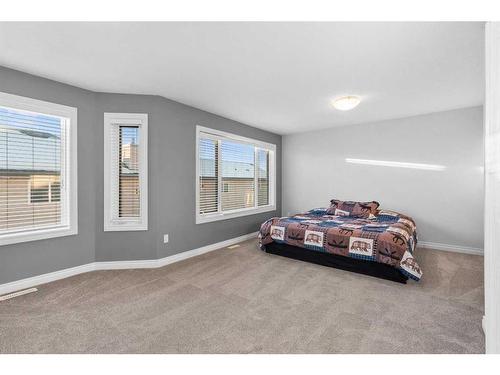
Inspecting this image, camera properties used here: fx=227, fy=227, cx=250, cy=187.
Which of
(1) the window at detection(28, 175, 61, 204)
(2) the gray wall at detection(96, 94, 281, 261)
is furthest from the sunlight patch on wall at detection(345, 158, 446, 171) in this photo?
(1) the window at detection(28, 175, 61, 204)

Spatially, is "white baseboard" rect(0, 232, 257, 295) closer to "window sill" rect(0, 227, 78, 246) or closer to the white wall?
"window sill" rect(0, 227, 78, 246)

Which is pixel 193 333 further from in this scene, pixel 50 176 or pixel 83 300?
pixel 50 176

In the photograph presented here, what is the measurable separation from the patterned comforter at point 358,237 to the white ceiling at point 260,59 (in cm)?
183

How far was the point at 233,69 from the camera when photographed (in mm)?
2359

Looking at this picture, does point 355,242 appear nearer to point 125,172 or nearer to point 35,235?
point 125,172

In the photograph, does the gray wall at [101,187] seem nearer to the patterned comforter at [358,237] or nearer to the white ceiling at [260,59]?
the white ceiling at [260,59]

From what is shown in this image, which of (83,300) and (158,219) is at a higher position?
(158,219)

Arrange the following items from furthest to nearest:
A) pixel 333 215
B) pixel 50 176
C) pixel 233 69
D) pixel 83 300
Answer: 1. pixel 333 215
2. pixel 50 176
3. pixel 233 69
4. pixel 83 300

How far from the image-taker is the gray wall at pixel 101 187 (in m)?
2.47

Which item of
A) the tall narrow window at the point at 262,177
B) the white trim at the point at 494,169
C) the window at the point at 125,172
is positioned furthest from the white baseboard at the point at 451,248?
the window at the point at 125,172

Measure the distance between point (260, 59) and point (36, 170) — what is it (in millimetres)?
2732

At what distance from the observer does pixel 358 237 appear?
2908 mm
